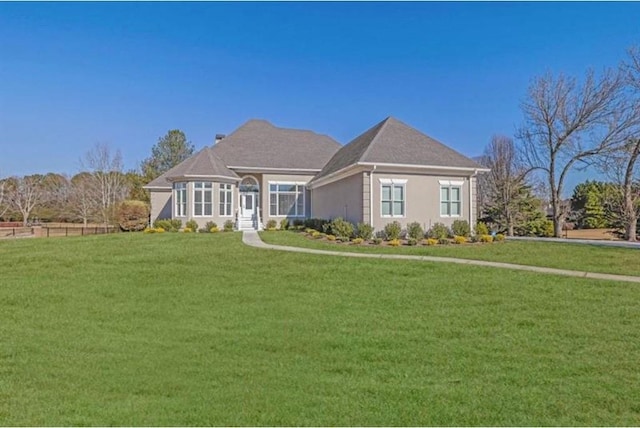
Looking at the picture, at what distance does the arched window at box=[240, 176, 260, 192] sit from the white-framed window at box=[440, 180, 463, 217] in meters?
12.8

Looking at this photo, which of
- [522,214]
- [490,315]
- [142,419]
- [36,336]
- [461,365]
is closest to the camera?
[142,419]

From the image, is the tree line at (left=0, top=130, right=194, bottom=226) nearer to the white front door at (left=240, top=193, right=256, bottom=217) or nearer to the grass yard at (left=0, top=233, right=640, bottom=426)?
the white front door at (left=240, top=193, right=256, bottom=217)

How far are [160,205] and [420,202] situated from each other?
18.4 meters

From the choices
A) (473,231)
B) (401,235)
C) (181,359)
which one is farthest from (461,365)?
(473,231)


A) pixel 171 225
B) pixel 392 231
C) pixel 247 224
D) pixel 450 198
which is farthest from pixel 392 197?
pixel 171 225

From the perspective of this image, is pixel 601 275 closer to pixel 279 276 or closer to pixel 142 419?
pixel 279 276

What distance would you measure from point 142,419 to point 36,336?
12.8 ft

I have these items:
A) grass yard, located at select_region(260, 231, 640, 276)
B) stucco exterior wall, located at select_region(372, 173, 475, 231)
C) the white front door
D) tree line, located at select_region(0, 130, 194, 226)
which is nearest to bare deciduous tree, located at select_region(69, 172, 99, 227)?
tree line, located at select_region(0, 130, 194, 226)

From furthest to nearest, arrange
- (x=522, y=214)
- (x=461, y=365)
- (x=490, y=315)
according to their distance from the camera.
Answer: (x=522, y=214) < (x=490, y=315) < (x=461, y=365)

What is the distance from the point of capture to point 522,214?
30453 millimetres

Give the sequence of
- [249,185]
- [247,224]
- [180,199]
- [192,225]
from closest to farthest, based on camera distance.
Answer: [192,225] → [180,199] → [247,224] → [249,185]

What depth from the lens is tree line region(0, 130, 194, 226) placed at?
41219 mm

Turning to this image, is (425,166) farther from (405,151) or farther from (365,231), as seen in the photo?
(365,231)

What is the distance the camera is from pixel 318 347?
6.10 m
